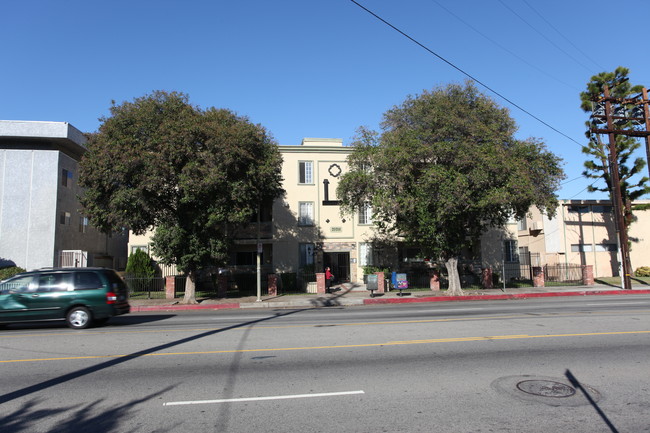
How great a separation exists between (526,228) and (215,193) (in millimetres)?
26081

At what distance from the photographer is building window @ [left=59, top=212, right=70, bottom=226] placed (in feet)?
83.7

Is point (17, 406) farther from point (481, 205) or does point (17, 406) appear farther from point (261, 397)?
point (481, 205)

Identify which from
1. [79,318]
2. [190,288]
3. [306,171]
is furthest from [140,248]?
Result: [79,318]

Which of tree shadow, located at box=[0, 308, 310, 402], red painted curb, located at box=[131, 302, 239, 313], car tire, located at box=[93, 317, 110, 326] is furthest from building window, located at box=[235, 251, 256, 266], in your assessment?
tree shadow, located at box=[0, 308, 310, 402]

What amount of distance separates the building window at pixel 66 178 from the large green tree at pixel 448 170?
54.5 ft

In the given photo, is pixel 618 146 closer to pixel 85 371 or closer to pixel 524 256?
pixel 524 256

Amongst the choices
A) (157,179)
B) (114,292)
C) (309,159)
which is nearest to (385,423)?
(114,292)

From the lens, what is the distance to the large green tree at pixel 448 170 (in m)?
19.7

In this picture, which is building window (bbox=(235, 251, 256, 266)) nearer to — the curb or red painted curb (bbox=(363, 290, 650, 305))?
the curb

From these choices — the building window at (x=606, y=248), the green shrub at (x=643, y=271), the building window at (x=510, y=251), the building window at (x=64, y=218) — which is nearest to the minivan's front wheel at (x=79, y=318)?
the building window at (x=64, y=218)

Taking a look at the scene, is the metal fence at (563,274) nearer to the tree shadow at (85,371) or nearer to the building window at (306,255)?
the building window at (306,255)

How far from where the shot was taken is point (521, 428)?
4465 millimetres

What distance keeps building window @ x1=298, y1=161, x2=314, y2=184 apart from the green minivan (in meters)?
18.9

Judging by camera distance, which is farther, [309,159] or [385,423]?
[309,159]
